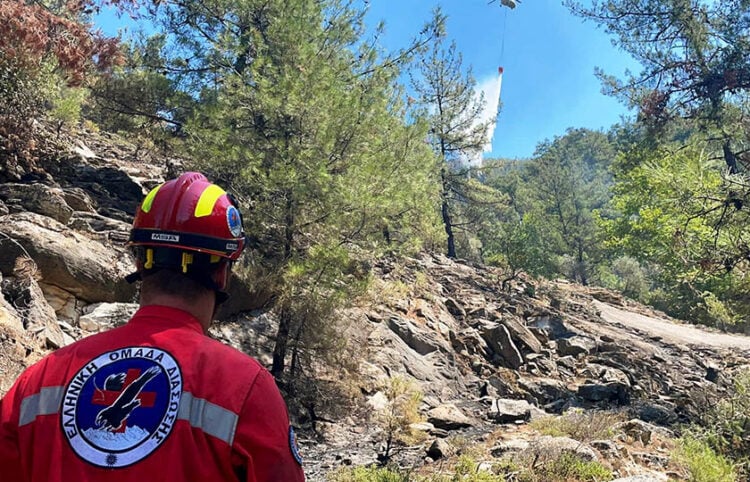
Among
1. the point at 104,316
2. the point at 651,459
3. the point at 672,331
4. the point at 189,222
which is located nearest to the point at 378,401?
the point at 651,459

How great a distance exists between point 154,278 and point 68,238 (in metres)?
6.93

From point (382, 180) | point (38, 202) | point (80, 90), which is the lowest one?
point (38, 202)

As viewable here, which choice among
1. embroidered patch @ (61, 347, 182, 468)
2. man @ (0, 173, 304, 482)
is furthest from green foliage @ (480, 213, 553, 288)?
embroidered patch @ (61, 347, 182, 468)

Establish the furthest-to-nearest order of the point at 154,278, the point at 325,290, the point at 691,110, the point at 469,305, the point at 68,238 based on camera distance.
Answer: the point at 469,305 → the point at 691,110 → the point at 325,290 → the point at 68,238 → the point at 154,278

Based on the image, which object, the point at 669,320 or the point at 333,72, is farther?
the point at 669,320

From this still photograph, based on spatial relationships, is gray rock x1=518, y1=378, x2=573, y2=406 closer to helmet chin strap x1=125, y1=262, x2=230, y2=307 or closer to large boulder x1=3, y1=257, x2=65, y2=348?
large boulder x1=3, y1=257, x2=65, y2=348

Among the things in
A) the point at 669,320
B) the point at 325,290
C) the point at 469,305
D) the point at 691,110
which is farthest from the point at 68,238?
the point at 669,320

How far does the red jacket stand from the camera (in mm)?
1116

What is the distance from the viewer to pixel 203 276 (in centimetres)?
149

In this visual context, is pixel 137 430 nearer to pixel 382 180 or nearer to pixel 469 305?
pixel 382 180

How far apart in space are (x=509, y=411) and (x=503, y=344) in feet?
14.0

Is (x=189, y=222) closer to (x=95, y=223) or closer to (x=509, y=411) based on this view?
(x=95, y=223)

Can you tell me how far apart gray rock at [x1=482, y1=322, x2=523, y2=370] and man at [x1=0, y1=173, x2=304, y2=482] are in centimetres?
1258

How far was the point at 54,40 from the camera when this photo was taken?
8734 millimetres
